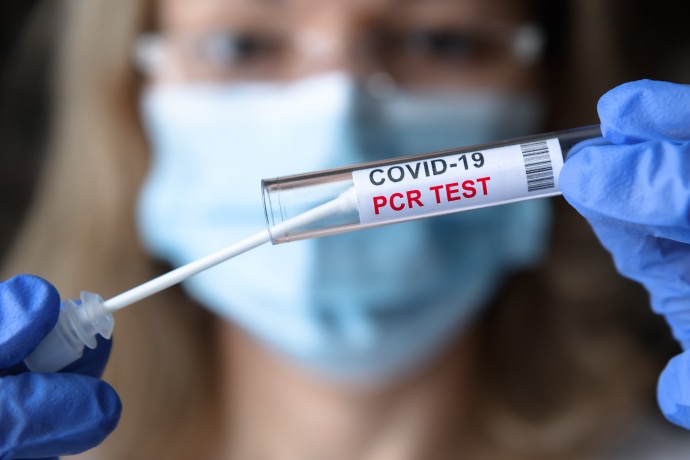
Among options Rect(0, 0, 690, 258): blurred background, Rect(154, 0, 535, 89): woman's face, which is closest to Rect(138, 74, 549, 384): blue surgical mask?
Rect(154, 0, 535, 89): woman's face

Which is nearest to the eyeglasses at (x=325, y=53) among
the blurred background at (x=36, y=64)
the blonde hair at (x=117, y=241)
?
the blonde hair at (x=117, y=241)

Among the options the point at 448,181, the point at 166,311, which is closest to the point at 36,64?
the point at 166,311

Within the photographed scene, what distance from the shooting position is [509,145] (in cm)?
85

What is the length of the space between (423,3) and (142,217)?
767 mm

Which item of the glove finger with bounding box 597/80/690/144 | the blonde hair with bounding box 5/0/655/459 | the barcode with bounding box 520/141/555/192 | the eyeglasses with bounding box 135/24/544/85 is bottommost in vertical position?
the blonde hair with bounding box 5/0/655/459

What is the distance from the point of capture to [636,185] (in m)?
0.78

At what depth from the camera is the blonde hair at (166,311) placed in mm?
1644

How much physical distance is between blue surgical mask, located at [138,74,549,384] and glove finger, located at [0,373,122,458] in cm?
54

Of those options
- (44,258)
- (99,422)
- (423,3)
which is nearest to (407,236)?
(423,3)

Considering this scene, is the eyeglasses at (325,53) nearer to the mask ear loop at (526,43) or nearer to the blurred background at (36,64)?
the mask ear loop at (526,43)

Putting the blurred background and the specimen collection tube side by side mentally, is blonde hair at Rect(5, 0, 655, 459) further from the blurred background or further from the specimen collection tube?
the specimen collection tube

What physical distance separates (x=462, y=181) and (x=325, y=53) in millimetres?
663

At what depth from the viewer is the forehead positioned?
1.39m

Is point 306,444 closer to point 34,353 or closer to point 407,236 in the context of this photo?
point 407,236
